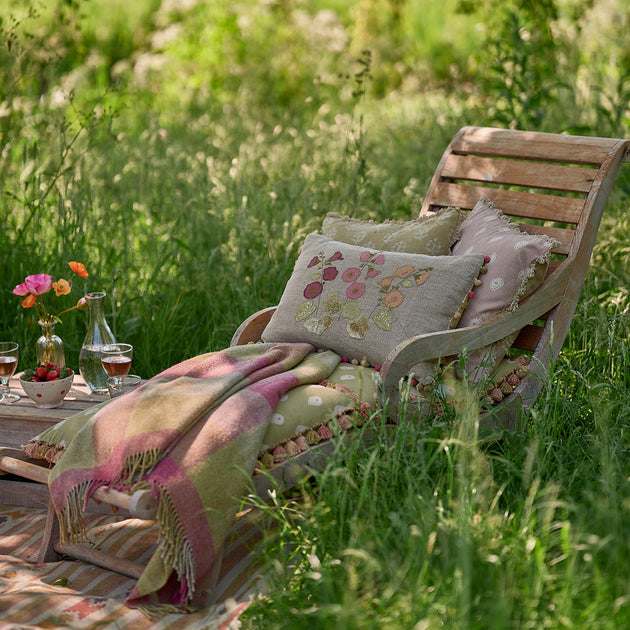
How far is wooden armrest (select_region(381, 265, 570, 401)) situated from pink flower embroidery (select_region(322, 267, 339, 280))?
1.81ft

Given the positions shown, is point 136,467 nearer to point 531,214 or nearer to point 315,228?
point 531,214

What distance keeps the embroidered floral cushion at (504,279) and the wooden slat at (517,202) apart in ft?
0.81

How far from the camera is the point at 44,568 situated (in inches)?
98.3

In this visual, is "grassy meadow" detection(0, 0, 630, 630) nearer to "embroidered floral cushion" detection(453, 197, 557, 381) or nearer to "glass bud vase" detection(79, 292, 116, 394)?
"embroidered floral cushion" detection(453, 197, 557, 381)

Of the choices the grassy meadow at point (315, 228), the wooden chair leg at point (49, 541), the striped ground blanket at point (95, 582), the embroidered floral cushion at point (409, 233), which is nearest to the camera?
the grassy meadow at point (315, 228)

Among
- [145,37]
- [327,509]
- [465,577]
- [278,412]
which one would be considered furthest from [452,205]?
[145,37]

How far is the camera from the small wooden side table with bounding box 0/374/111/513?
2.88 metres

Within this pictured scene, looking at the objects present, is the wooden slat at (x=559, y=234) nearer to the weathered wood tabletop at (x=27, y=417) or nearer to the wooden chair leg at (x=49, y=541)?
the weathered wood tabletop at (x=27, y=417)

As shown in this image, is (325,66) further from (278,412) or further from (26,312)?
(278,412)

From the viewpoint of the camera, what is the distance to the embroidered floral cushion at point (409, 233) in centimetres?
315

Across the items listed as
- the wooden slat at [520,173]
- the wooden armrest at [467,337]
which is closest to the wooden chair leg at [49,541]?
the wooden armrest at [467,337]

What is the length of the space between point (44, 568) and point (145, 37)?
29.3ft

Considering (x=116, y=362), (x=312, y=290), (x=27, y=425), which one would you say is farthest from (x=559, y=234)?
(x=27, y=425)

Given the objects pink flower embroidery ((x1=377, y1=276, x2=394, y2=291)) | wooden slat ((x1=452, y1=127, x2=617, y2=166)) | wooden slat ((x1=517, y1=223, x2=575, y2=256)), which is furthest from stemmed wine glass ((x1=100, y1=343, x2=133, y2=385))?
wooden slat ((x1=452, y1=127, x2=617, y2=166))
